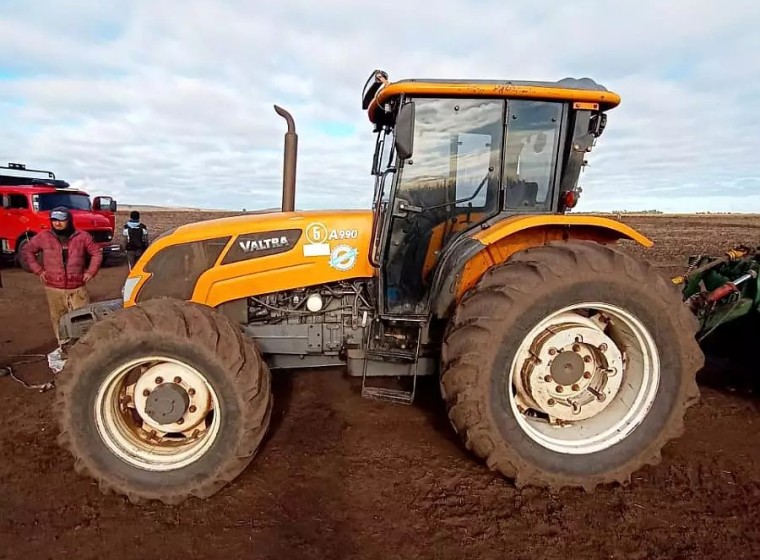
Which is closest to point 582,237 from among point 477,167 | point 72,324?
point 477,167

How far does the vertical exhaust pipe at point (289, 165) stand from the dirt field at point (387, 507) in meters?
1.75

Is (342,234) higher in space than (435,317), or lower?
higher

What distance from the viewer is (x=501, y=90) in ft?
11.6

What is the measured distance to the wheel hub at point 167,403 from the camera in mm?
3350

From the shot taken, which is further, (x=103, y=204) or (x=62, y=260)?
(x=103, y=204)

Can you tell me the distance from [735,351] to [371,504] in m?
3.71

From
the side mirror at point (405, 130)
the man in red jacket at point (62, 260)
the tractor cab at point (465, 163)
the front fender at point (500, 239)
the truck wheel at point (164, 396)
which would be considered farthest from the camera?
the man in red jacket at point (62, 260)

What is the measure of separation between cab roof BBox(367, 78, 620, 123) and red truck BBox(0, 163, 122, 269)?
1302cm

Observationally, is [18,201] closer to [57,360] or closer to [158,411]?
[57,360]

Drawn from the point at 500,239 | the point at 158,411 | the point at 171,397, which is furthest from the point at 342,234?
the point at 158,411

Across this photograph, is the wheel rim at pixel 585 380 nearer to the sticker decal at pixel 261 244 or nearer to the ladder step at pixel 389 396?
the ladder step at pixel 389 396

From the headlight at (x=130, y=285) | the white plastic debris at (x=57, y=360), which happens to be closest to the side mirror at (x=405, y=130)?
the headlight at (x=130, y=285)

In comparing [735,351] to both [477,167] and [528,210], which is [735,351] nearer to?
[528,210]

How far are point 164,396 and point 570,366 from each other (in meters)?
2.46
